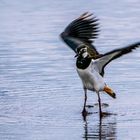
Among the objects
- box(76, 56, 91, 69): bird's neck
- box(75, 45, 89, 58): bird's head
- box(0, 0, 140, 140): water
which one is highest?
box(75, 45, 89, 58): bird's head

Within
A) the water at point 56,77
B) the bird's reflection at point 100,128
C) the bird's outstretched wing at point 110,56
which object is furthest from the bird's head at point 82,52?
the bird's reflection at point 100,128

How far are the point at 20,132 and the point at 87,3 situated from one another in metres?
13.1

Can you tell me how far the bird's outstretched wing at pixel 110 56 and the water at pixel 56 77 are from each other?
0.62 meters

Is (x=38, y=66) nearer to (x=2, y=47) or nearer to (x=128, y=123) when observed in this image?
(x=2, y=47)

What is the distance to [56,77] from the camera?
16500mm

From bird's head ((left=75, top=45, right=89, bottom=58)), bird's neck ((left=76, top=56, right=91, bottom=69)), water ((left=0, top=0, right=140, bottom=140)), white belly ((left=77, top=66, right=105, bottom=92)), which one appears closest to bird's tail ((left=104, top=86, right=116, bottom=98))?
white belly ((left=77, top=66, right=105, bottom=92))

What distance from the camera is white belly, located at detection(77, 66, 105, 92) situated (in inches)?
566

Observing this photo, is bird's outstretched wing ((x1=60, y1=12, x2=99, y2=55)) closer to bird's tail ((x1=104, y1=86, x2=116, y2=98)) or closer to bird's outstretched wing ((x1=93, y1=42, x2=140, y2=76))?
bird's outstretched wing ((x1=93, y1=42, x2=140, y2=76))

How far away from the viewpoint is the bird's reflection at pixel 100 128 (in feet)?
40.3

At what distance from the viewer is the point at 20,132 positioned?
12.6m

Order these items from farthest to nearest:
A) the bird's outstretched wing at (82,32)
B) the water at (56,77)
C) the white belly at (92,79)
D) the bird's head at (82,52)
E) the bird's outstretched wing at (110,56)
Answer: the bird's outstretched wing at (82,32) → the white belly at (92,79) → the bird's head at (82,52) → the bird's outstretched wing at (110,56) → the water at (56,77)

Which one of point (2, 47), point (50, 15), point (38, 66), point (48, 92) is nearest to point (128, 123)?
point (48, 92)

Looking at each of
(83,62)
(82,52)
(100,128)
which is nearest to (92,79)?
(83,62)

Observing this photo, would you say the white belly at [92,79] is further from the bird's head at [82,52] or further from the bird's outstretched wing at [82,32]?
the bird's outstretched wing at [82,32]
